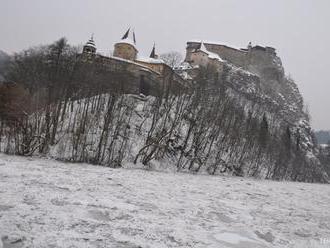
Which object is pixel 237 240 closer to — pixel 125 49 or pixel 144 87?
pixel 144 87

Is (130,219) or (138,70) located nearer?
(130,219)

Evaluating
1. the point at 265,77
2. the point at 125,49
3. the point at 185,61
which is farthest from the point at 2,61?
the point at 265,77

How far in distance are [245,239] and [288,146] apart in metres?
52.8

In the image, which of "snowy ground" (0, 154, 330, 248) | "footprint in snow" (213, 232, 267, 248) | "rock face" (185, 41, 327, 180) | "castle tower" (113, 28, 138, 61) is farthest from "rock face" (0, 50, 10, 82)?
"rock face" (185, 41, 327, 180)

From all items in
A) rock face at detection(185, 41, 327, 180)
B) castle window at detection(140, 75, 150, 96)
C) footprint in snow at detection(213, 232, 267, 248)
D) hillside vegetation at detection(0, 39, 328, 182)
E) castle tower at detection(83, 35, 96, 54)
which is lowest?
footprint in snow at detection(213, 232, 267, 248)

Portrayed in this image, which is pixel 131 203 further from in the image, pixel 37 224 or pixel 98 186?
pixel 37 224

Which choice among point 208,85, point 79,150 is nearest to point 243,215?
point 79,150

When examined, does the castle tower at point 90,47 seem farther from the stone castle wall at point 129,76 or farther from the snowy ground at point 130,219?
the snowy ground at point 130,219

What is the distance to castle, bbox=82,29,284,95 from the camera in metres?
48.6

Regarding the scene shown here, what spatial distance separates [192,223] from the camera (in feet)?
28.4

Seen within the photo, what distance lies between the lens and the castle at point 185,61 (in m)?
48.6

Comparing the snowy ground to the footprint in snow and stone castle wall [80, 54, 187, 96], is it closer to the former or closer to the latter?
the footprint in snow

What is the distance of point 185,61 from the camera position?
8988cm

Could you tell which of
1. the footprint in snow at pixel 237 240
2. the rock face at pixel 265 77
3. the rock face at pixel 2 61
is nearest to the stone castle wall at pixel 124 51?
the rock face at pixel 2 61
